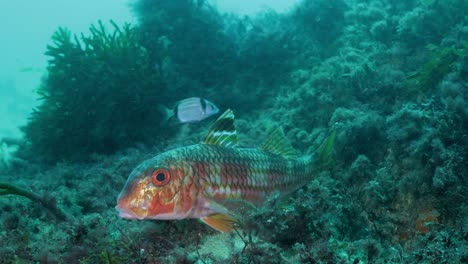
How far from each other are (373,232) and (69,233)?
347 cm

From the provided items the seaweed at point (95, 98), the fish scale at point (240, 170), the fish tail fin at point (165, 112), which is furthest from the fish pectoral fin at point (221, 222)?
the seaweed at point (95, 98)

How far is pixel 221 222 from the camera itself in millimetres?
3268

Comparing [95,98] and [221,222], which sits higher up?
[95,98]

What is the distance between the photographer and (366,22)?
11195 mm

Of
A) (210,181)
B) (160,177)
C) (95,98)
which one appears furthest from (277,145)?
(95,98)

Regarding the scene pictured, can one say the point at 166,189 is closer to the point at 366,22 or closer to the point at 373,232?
the point at 373,232

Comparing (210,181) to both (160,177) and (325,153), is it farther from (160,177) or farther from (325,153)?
(325,153)

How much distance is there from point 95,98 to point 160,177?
835 centimetres

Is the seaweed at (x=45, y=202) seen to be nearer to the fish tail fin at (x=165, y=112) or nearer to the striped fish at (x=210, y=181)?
the striped fish at (x=210, y=181)

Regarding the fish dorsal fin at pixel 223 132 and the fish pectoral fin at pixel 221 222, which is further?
the fish dorsal fin at pixel 223 132

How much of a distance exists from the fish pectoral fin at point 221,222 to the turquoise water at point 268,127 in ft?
→ 0.72

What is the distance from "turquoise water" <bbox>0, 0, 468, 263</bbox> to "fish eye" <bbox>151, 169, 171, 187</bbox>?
56 cm

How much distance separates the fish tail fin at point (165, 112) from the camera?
885 cm

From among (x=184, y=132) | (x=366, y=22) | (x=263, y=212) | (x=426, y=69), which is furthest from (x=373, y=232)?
(x=366, y=22)
